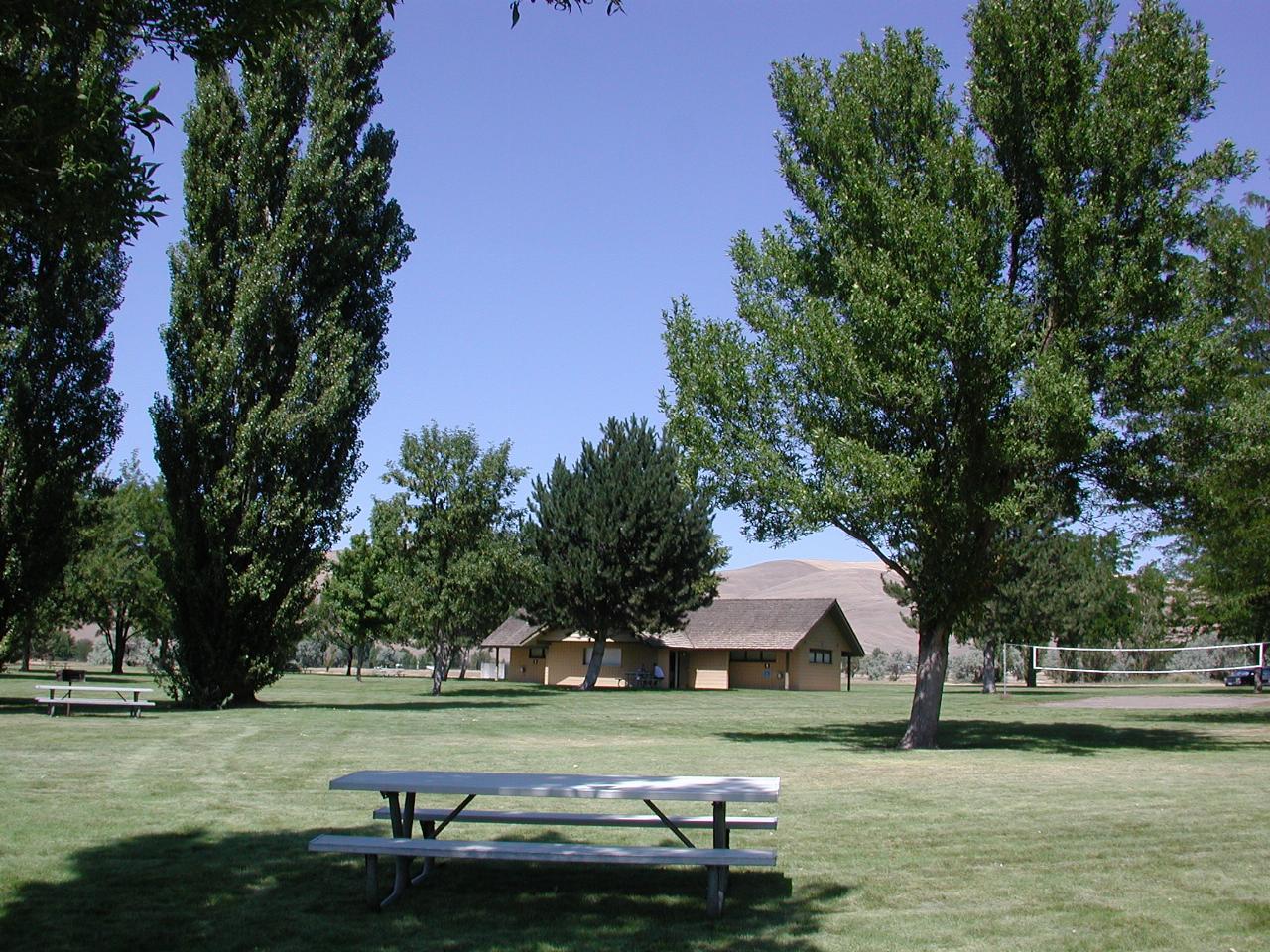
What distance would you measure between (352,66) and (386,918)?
26.1 m

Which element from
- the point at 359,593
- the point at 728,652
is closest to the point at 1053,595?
the point at 728,652

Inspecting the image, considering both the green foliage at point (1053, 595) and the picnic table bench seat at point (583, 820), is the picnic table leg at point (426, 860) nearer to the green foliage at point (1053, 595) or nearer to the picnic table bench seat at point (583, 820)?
the picnic table bench seat at point (583, 820)

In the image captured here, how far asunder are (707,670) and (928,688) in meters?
42.9

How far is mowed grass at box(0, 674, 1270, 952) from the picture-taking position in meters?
6.27

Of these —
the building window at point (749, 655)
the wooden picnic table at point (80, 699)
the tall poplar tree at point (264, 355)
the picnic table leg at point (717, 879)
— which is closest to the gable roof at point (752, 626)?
the building window at point (749, 655)

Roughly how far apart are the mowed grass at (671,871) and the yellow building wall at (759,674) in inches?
1726

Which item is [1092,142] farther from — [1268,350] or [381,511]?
[381,511]

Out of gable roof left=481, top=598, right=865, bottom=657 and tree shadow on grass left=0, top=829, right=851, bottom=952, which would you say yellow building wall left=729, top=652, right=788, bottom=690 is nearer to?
gable roof left=481, top=598, right=865, bottom=657

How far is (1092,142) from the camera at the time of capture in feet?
58.0

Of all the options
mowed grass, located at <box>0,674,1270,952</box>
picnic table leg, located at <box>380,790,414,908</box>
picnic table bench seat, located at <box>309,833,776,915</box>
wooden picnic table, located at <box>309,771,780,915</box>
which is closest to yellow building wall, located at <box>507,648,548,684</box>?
mowed grass, located at <box>0,674,1270,952</box>

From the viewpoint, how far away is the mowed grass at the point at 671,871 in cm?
627

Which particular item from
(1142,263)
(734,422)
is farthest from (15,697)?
(1142,263)

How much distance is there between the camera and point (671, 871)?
8.00m

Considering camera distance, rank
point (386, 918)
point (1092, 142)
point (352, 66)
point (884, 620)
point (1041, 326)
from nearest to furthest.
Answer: point (386, 918), point (1092, 142), point (1041, 326), point (352, 66), point (884, 620)
